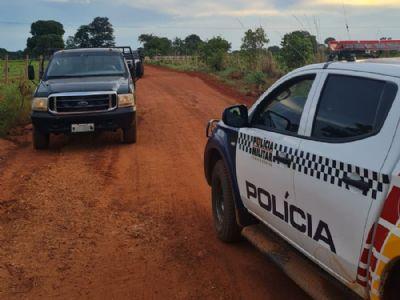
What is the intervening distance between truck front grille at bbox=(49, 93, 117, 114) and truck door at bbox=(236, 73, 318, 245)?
584cm

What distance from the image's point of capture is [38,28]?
89.4m

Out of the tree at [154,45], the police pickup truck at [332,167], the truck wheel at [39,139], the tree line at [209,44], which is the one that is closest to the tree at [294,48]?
the tree line at [209,44]

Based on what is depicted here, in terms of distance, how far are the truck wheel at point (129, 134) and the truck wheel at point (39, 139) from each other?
1.48 m

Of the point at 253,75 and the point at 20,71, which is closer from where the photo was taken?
the point at 253,75

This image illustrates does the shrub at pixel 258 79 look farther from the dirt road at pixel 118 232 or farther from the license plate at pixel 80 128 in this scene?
the license plate at pixel 80 128

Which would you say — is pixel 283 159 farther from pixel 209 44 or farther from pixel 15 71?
pixel 15 71

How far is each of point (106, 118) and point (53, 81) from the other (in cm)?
147

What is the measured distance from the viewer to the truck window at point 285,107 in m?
3.88

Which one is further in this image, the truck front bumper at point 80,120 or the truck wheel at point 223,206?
the truck front bumper at point 80,120

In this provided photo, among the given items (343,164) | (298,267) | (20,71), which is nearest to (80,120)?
(298,267)

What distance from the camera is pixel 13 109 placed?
43.4 ft

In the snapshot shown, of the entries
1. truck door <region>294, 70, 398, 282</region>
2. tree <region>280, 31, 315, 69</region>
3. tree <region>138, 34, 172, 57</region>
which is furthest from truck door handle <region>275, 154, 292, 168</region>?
tree <region>138, 34, 172, 57</region>

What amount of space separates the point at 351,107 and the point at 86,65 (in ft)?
29.0

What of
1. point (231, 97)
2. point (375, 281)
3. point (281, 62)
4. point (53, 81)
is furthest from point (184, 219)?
point (281, 62)
